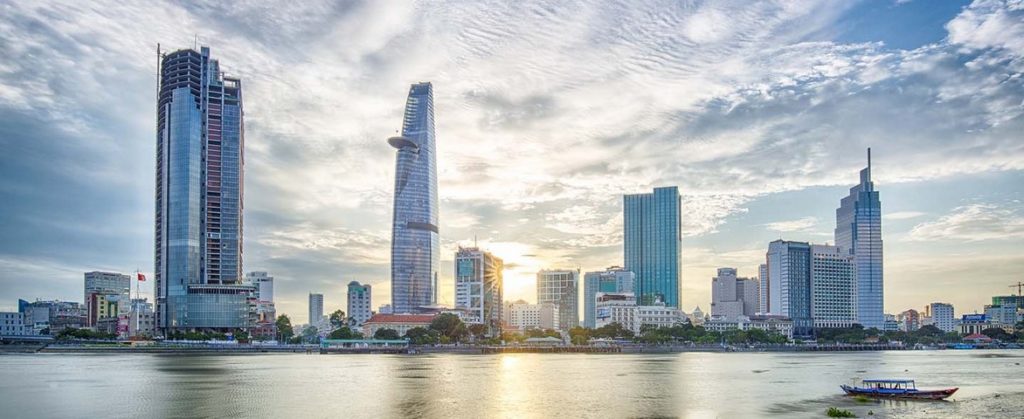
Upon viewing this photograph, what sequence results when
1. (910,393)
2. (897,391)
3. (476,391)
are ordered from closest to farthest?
(910,393)
(897,391)
(476,391)

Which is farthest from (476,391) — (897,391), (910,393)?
(910,393)

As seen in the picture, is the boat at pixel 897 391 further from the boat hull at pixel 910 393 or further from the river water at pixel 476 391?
the river water at pixel 476 391

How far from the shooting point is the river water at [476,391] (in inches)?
2842

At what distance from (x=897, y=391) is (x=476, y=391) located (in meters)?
43.0

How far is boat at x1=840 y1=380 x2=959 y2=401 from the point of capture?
263 feet

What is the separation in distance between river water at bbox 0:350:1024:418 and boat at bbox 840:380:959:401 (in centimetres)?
174

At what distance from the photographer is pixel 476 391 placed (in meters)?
90.6

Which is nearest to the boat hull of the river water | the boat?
the boat

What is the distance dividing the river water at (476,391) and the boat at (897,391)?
5.70 feet

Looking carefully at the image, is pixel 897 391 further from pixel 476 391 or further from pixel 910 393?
pixel 476 391

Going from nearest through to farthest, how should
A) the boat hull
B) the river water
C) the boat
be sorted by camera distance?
the river water
the boat hull
the boat

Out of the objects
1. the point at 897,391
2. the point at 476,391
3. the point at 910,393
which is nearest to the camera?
the point at 910,393

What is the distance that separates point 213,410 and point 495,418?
82.7 ft

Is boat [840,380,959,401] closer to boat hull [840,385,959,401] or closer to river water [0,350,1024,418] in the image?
boat hull [840,385,959,401]
